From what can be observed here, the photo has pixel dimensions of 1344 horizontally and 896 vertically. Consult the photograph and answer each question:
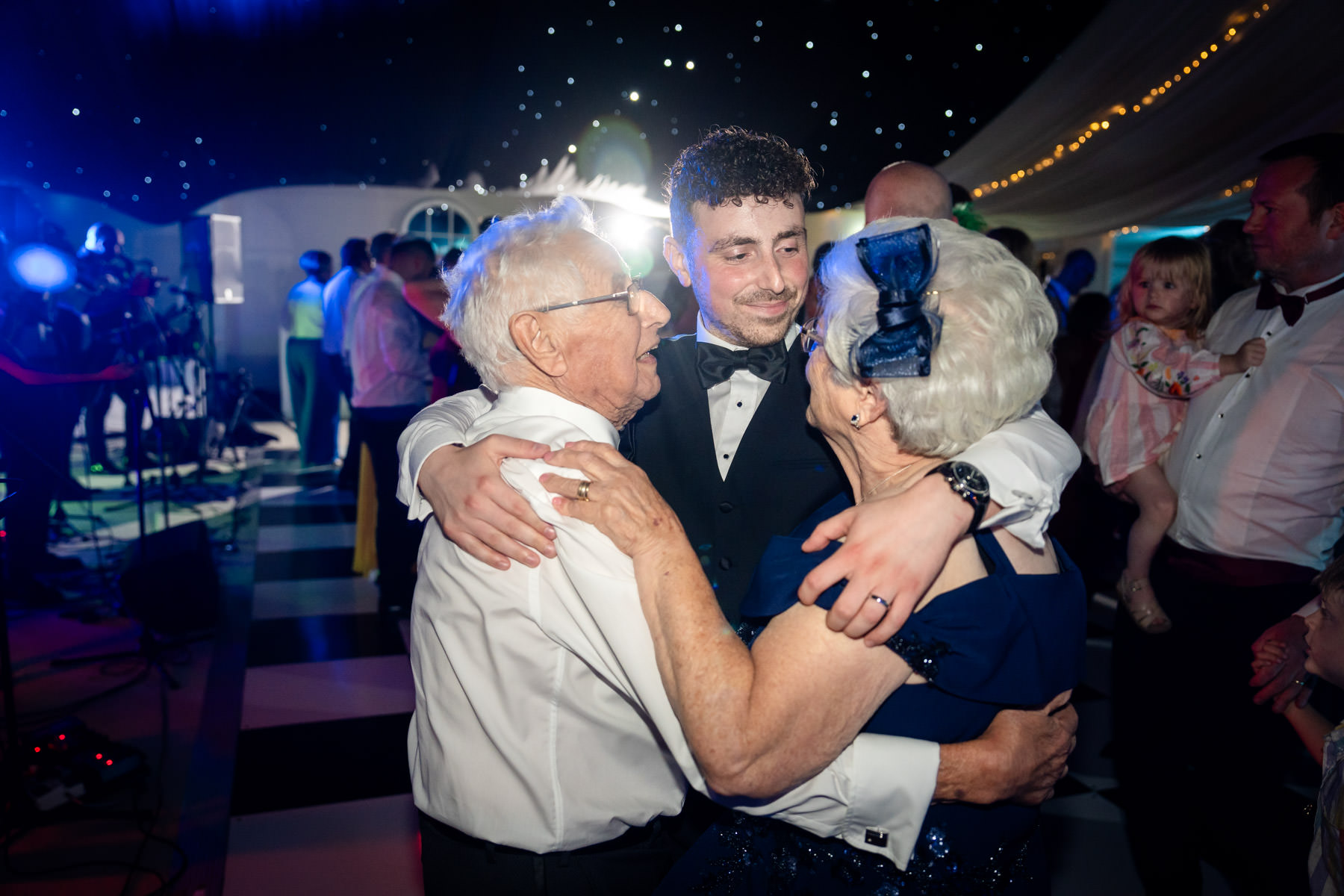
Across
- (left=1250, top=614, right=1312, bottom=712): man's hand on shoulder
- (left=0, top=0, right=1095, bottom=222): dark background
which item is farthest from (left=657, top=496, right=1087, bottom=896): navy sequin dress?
(left=0, top=0, right=1095, bottom=222): dark background

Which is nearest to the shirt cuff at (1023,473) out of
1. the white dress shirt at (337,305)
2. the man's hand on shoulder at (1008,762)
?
the man's hand on shoulder at (1008,762)

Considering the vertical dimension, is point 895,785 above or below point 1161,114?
below

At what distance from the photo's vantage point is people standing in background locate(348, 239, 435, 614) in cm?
415

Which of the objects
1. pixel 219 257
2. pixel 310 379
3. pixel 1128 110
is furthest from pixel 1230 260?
pixel 219 257

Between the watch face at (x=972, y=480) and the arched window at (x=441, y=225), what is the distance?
483 inches

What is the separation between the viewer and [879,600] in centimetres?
93

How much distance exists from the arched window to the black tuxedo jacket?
11458 millimetres

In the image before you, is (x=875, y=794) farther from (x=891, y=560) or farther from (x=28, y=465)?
(x=28, y=465)

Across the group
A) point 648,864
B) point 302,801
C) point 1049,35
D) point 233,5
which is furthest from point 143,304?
point 1049,35

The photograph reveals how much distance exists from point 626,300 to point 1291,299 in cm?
172

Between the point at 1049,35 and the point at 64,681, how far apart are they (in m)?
7.71

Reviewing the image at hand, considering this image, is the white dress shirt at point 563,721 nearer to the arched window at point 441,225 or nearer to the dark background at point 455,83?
the dark background at point 455,83

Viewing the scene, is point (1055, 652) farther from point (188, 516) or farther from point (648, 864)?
point (188, 516)

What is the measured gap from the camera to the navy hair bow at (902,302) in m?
0.99
